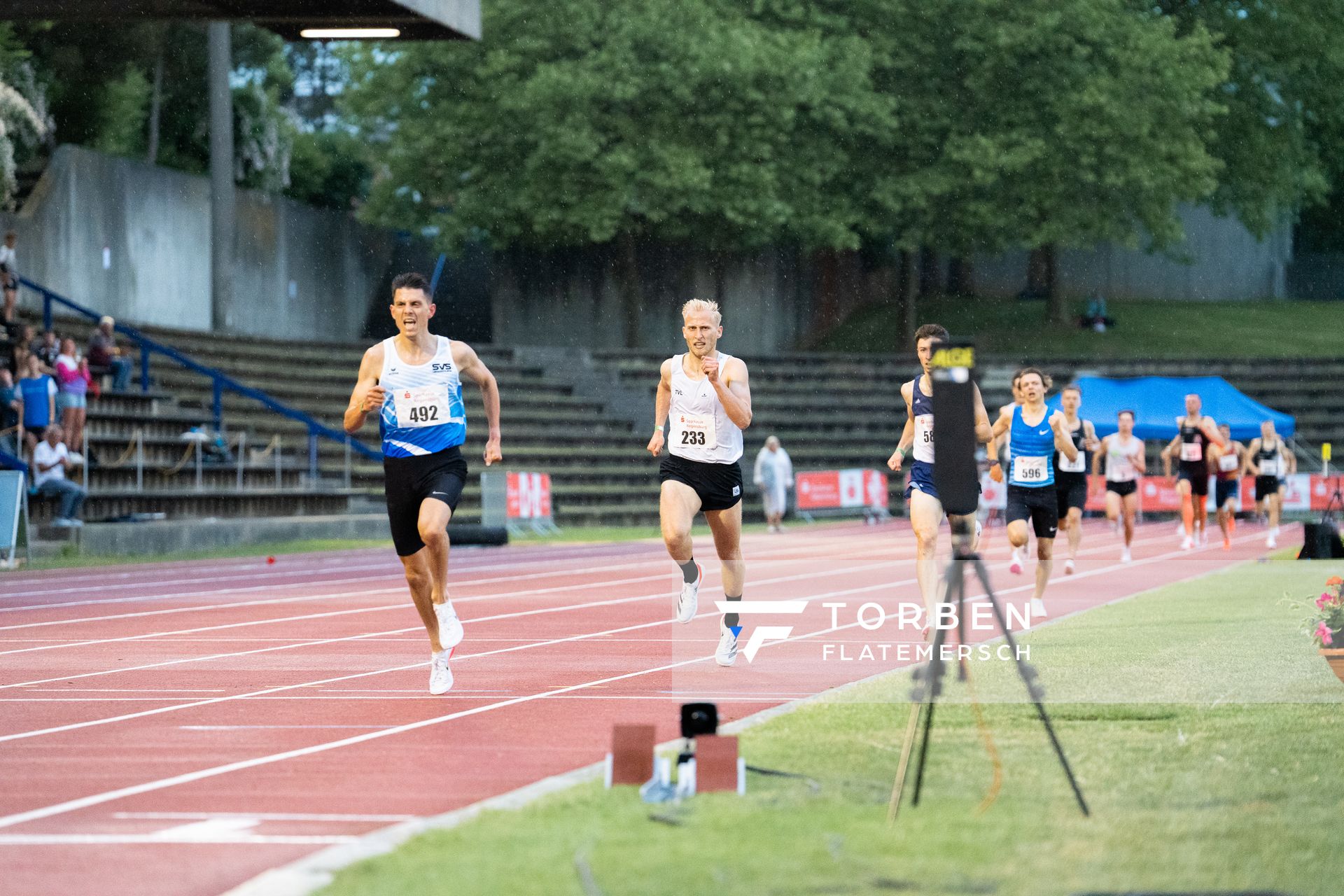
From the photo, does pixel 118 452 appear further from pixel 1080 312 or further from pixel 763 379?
pixel 1080 312

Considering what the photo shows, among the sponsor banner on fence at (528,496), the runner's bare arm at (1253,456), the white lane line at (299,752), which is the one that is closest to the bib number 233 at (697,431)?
the white lane line at (299,752)

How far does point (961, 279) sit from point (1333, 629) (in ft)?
159

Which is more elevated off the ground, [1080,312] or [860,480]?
[1080,312]

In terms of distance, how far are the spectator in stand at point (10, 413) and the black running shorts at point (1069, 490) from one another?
12.3m

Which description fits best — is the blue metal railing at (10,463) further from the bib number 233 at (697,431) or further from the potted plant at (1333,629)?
the potted plant at (1333,629)

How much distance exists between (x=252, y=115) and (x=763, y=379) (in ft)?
42.7

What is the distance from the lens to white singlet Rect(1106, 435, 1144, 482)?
21625mm

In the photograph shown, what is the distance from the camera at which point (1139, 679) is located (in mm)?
10086

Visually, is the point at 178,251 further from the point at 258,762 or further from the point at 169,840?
the point at 169,840

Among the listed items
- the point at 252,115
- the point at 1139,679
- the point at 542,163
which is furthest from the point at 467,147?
the point at 1139,679

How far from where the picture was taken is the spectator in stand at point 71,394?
23531mm

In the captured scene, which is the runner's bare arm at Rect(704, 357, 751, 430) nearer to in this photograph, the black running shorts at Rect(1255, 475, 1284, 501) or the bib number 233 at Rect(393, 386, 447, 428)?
the bib number 233 at Rect(393, 386, 447, 428)

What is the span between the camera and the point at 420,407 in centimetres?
1010

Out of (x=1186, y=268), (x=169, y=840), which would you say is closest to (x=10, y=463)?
(x=169, y=840)
